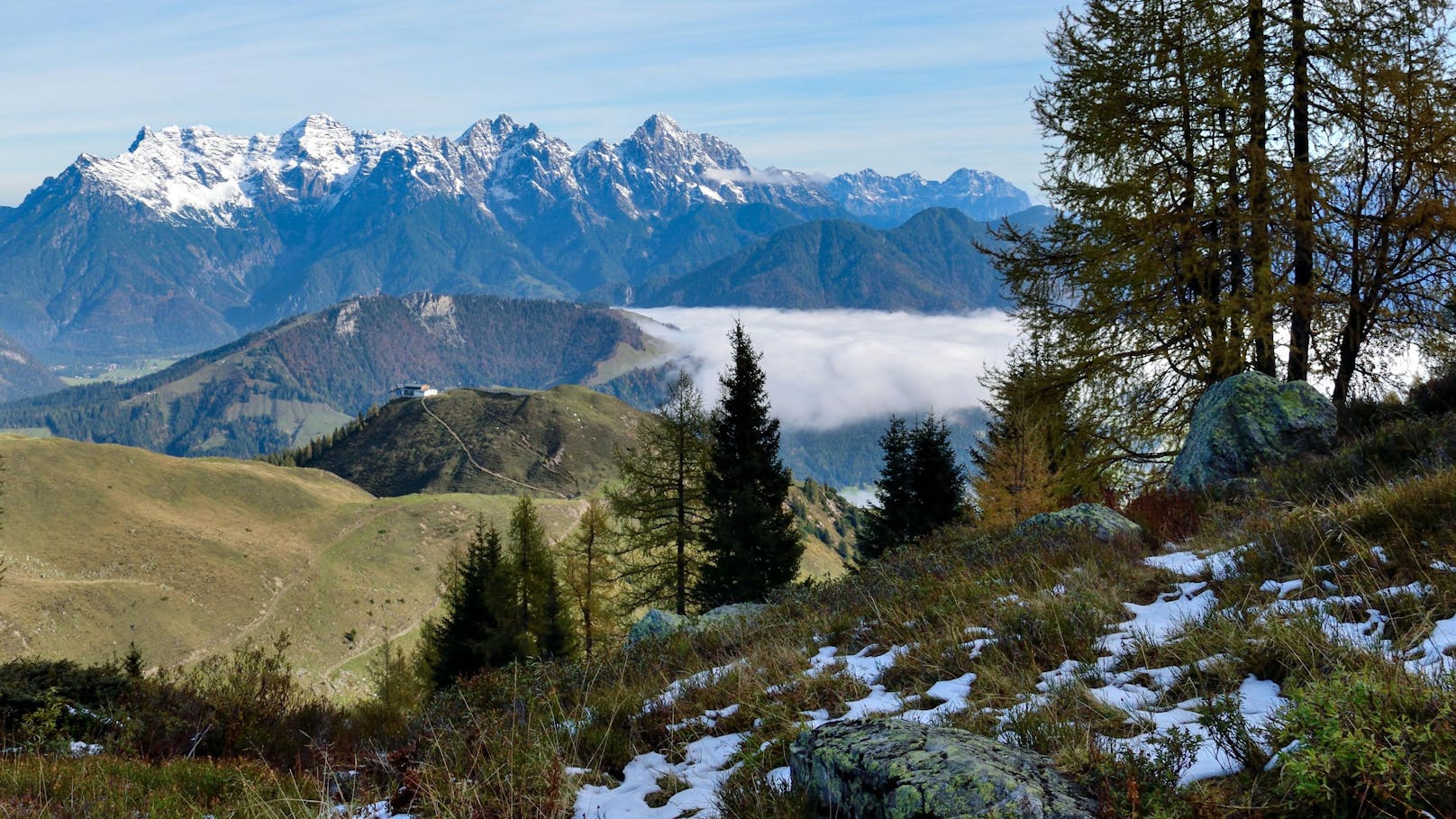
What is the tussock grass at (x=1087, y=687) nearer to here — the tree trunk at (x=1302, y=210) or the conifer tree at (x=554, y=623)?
the tree trunk at (x=1302, y=210)

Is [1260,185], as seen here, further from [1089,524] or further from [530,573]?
[530,573]

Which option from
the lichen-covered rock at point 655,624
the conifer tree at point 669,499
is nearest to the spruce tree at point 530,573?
the conifer tree at point 669,499

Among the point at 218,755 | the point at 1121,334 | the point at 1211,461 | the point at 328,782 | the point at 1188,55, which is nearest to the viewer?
the point at 328,782

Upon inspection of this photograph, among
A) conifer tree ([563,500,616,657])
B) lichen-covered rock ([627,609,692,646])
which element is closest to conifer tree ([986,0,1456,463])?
lichen-covered rock ([627,609,692,646])

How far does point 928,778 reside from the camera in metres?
3.38

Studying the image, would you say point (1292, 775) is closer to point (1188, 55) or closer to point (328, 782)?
point (328, 782)

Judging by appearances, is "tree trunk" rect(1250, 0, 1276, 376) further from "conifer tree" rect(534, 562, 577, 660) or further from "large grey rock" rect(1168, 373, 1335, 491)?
"conifer tree" rect(534, 562, 577, 660)

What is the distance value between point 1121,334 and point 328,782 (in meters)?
15.4

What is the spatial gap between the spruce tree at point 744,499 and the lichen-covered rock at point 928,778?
25.4 meters

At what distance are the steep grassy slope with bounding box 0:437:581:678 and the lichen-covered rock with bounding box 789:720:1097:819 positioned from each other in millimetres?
95361

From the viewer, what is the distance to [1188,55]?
45.8 ft

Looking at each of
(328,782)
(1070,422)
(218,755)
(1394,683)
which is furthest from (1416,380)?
(218,755)

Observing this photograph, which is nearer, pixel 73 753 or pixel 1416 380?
pixel 73 753

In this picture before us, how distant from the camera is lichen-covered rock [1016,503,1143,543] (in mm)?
9648
